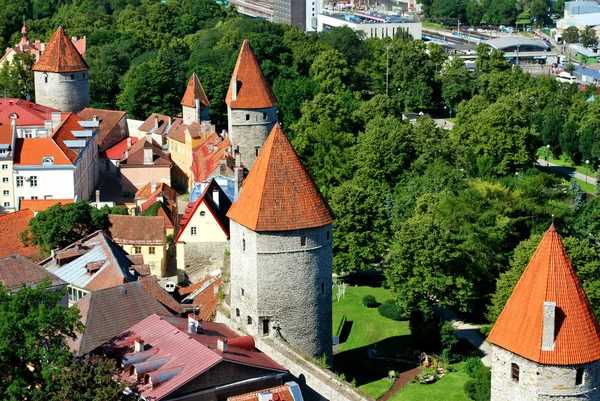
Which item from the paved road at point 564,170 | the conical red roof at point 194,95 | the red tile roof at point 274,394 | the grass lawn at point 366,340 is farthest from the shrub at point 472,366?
the conical red roof at point 194,95

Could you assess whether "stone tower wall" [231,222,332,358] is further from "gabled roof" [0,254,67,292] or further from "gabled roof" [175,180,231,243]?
"gabled roof" [175,180,231,243]

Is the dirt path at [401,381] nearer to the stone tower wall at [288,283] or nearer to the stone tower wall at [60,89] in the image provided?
the stone tower wall at [288,283]

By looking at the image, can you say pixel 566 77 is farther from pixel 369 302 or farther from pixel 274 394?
pixel 274 394

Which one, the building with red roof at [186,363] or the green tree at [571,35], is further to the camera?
the green tree at [571,35]

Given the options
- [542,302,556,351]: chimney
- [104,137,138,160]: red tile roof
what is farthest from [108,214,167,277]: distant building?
[542,302,556,351]: chimney

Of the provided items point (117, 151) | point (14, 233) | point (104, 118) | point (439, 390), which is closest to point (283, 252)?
point (439, 390)
